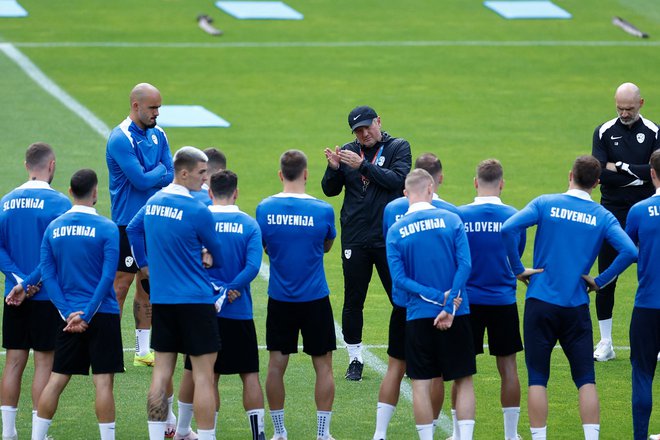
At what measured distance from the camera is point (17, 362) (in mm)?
9469

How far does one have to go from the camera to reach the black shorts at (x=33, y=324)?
30.9 feet

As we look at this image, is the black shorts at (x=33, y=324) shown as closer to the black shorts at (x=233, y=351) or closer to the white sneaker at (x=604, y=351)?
the black shorts at (x=233, y=351)

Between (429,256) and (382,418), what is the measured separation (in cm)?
146

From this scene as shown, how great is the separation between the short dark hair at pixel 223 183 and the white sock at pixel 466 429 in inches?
93.8

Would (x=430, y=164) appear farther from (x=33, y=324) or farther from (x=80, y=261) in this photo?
(x=33, y=324)

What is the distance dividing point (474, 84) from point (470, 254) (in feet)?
58.0

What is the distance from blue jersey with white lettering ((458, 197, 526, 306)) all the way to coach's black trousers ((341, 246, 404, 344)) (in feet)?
5.89

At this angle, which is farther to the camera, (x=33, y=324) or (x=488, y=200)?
(x=33, y=324)

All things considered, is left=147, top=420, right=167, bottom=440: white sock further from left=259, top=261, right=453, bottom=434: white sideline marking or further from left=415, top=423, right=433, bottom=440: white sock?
left=259, top=261, right=453, bottom=434: white sideline marking

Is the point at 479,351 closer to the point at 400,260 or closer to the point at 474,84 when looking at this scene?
the point at 400,260

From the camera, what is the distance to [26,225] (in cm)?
936

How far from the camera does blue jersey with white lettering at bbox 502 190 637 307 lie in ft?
A: 28.9

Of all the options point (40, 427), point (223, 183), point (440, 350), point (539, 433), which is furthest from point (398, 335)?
point (40, 427)

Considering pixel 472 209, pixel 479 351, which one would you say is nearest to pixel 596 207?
pixel 472 209
